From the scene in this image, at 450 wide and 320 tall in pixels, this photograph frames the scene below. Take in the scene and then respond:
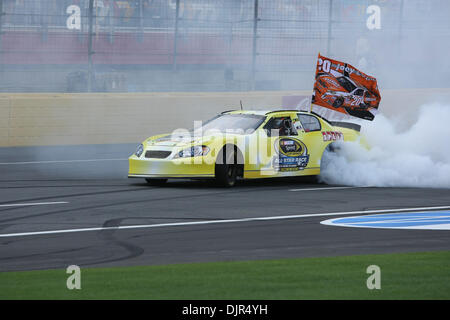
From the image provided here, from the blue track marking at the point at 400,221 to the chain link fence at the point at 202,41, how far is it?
11558mm

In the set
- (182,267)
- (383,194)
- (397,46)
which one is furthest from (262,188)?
(397,46)

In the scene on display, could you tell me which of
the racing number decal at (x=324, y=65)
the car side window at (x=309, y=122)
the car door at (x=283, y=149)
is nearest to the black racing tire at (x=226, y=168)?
the car door at (x=283, y=149)

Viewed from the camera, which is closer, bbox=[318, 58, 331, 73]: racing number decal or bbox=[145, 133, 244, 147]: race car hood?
bbox=[145, 133, 244, 147]: race car hood

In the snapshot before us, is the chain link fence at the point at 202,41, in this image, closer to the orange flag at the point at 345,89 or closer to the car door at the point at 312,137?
the orange flag at the point at 345,89

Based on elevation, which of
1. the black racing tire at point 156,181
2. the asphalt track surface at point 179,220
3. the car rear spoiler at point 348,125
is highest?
the car rear spoiler at point 348,125

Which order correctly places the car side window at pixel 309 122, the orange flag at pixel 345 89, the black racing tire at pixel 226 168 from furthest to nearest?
the orange flag at pixel 345 89
the car side window at pixel 309 122
the black racing tire at pixel 226 168

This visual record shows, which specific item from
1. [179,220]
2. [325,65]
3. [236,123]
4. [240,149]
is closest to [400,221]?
[179,220]

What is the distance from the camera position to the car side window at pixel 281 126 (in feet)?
49.0

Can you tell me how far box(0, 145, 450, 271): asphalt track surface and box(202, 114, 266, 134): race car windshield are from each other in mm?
861

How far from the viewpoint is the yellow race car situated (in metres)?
14.0

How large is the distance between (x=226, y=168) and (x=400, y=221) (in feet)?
12.3

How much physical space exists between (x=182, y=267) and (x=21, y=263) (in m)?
1.41

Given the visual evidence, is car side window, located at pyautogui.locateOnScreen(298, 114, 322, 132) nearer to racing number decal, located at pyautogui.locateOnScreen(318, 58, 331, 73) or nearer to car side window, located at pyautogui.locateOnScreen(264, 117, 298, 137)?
car side window, located at pyautogui.locateOnScreen(264, 117, 298, 137)

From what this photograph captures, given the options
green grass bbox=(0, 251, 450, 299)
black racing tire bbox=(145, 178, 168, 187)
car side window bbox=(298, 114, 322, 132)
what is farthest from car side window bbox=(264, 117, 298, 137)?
green grass bbox=(0, 251, 450, 299)
